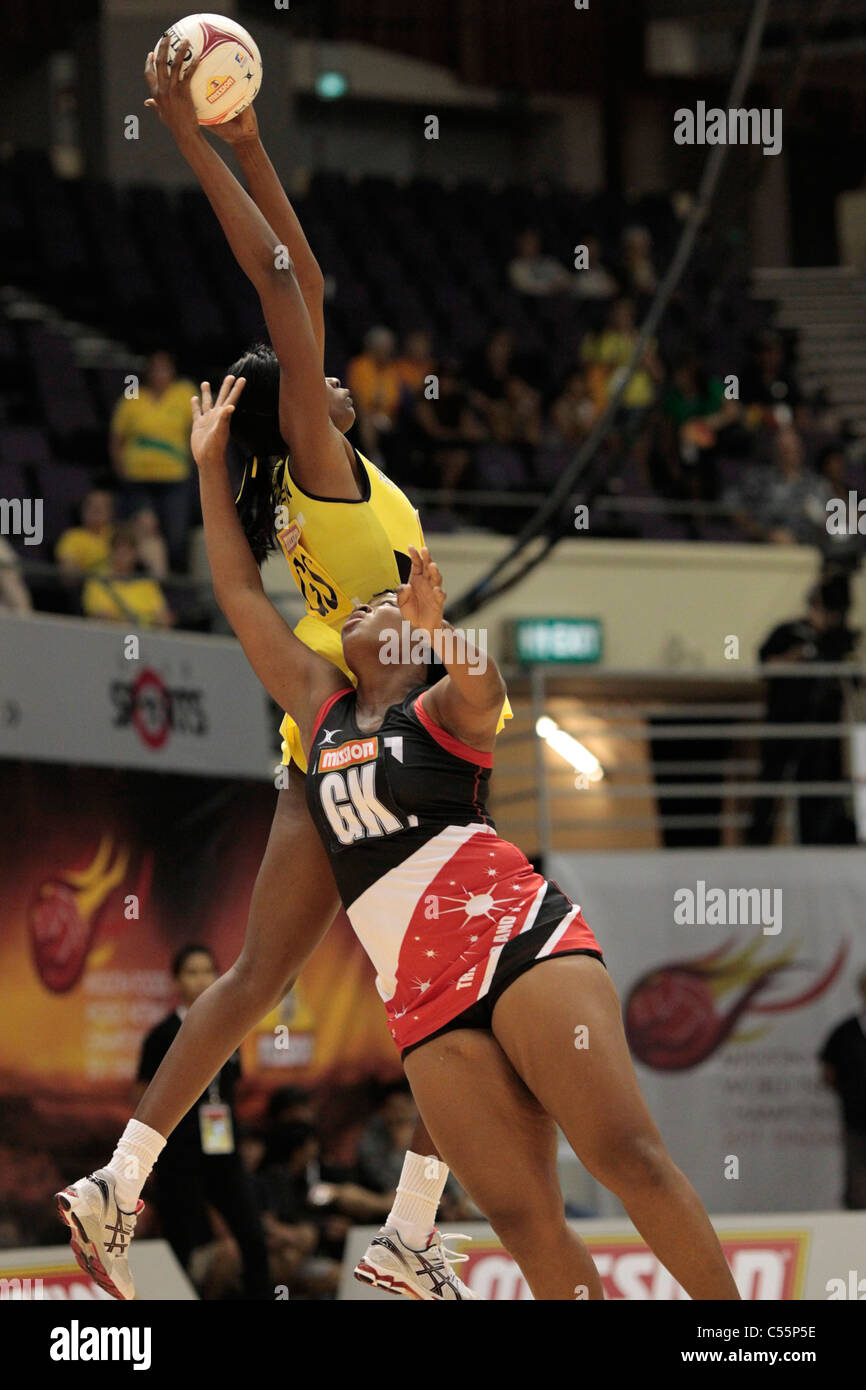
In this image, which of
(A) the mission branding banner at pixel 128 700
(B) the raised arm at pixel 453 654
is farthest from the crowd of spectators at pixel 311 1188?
(B) the raised arm at pixel 453 654

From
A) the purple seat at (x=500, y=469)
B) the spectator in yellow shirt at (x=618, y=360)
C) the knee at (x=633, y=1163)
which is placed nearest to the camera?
the knee at (x=633, y=1163)

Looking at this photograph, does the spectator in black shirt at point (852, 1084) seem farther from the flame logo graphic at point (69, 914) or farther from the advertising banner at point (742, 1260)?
the flame logo graphic at point (69, 914)

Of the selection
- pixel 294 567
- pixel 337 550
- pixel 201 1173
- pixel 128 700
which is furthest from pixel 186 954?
pixel 337 550

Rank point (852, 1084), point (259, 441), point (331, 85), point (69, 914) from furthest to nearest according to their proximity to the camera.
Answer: point (331, 85), point (852, 1084), point (69, 914), point (259, 441)

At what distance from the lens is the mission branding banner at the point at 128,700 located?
23.3ft

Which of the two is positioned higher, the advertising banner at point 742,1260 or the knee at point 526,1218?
the knee at point 526,1218

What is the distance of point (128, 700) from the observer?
7527 mm

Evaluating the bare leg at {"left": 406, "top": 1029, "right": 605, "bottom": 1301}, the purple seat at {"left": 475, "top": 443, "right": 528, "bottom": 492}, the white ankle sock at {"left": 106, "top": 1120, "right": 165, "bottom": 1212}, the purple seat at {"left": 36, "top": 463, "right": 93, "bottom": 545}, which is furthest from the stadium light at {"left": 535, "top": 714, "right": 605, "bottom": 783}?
the bare leg at {"left": 406, "top": 1029, "right": 605, "bottom": 1301}

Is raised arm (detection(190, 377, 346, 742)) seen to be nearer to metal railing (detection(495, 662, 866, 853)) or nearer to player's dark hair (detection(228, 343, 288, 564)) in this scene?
player's dark hair (detection(228, 343, 288, 564))

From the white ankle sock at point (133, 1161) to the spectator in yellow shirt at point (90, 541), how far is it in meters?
5.37

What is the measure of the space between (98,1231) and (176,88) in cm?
220

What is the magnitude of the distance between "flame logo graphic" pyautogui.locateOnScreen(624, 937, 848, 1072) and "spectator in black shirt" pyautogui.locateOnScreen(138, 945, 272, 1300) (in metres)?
2.23

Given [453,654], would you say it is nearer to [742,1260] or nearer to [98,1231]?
[98,1231]
